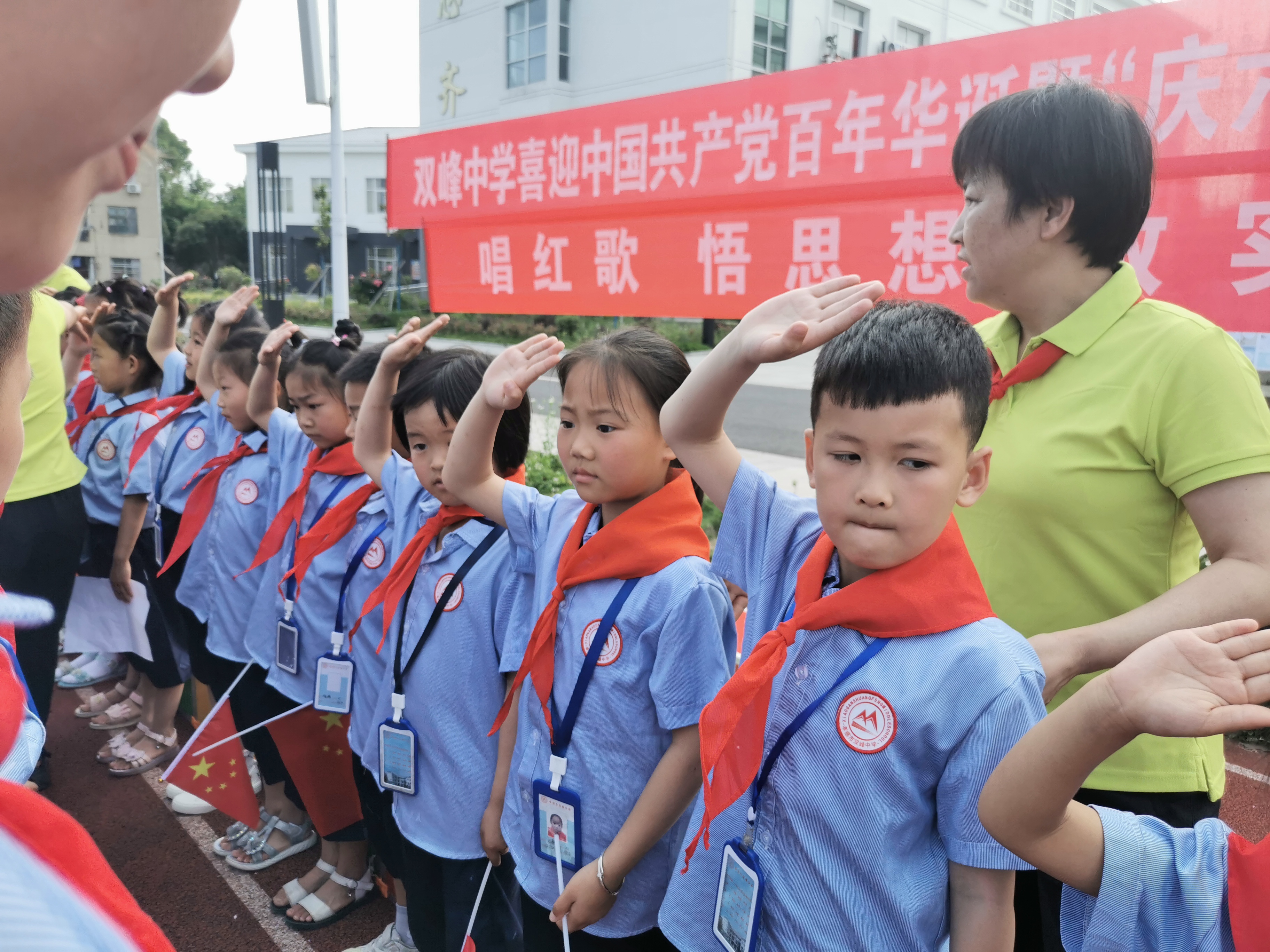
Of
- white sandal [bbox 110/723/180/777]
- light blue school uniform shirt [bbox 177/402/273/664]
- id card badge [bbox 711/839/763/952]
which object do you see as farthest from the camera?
white sandal [bbox 110/723/180/777]

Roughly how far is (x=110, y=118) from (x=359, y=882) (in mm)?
2972

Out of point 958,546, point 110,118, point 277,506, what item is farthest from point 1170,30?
point 277,506

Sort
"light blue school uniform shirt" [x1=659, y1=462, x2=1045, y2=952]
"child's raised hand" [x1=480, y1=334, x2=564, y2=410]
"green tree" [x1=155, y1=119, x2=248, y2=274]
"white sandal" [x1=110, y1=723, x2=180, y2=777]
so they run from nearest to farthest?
"light blue school uniform shirt" [x1=659, y1=462, x2=1045, y2=952] < "child's raised hand" [x1=480, y1=334, x2=564, y2=410] < "white sandal" [x1=110, y1=723, x2=180, y2=777] < "green tree" [x1=155, y1=119, x2=248, y2=274]

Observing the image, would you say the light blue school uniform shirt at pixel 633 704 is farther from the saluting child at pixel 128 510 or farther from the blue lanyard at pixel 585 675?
the saluting child at pixel 128 510

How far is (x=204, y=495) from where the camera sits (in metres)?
3.32

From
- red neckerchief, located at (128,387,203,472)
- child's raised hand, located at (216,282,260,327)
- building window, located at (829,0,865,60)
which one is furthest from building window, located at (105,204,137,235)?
building window, located at (829,0,865,60)

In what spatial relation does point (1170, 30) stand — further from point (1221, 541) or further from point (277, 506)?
point (277, 506)

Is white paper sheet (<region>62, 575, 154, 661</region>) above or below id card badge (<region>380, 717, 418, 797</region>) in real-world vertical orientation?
below

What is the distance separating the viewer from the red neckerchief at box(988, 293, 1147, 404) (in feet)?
5.00

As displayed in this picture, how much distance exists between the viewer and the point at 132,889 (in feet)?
9.47

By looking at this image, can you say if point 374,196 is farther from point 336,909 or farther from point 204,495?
point 336,909

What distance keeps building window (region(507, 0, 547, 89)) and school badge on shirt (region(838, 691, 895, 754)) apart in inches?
769

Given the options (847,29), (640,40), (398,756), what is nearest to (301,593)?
(398,756)

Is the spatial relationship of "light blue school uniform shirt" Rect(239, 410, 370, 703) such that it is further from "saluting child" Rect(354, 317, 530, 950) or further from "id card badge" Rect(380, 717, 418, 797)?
"id card badge" Rect(380, 717, 418, 797)
